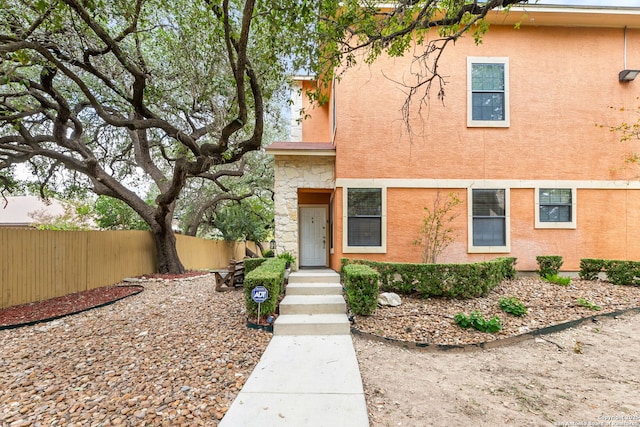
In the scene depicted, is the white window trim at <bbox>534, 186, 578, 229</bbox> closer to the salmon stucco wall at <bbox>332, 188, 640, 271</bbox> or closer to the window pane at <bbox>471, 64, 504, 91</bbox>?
the salmon stucco wall at <bbox>332, 188, 640, 271</bbox>

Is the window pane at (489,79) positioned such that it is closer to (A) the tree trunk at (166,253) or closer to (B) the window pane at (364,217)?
(B) the window pane at (364,217)

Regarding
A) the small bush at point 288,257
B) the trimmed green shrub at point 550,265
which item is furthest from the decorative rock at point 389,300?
the trimmed green shrub at point 550,265

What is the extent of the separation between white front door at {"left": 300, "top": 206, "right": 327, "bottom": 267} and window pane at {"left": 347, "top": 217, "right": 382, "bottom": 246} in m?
2.36

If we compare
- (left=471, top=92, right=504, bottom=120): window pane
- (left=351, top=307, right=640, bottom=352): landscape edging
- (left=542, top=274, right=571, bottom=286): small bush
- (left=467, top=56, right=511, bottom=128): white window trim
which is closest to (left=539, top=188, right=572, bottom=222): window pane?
(left=542, top=274, right=571, bottom=286): small bush

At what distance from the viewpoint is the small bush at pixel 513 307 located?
5.26m

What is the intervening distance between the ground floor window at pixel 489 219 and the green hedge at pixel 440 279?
179 cm

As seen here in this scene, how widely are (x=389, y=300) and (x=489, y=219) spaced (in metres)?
4.22

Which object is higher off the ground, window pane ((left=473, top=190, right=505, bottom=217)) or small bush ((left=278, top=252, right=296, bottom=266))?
window pane ((left=473, top=190, right=505, bottom=217))

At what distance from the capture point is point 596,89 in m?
8.04

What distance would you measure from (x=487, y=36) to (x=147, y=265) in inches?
543

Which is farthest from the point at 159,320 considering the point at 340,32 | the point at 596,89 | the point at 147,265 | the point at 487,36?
the point at 596,89

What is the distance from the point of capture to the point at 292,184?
8367 mm

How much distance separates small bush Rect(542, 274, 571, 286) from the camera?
21.9 ft

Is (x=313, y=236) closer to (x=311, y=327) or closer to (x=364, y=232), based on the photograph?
(x=364, y=232)
